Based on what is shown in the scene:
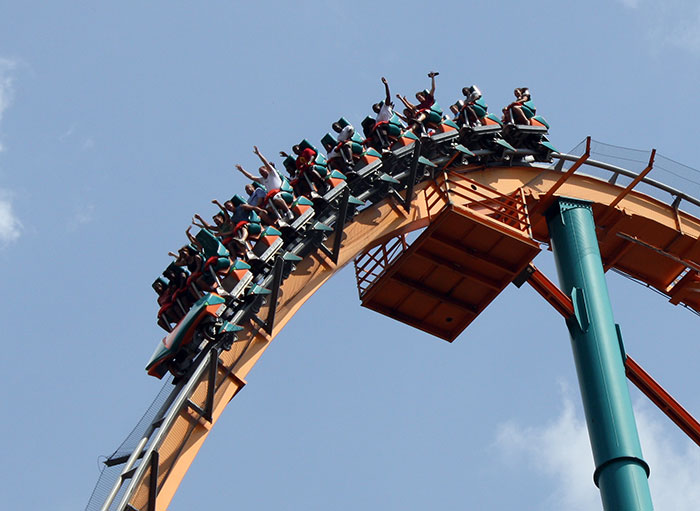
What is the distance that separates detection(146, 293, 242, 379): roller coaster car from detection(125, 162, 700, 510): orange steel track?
339 mm

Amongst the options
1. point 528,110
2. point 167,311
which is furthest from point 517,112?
point 167,311

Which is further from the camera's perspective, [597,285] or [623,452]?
[597,285]

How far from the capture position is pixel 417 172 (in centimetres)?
1866

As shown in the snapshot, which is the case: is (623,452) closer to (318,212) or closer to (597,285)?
(597,285)

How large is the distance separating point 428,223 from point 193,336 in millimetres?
4045

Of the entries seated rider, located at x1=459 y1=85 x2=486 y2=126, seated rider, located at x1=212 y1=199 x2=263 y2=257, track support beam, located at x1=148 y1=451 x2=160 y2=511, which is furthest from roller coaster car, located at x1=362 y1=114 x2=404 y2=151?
track support beam, located at x1=148 y1=451 x2=160 y2=511

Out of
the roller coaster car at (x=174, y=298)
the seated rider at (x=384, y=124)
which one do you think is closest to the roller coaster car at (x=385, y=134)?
the seated rider at (x=384, y=124)

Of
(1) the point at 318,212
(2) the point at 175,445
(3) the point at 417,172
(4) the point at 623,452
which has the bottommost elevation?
(2) the point at 175,445

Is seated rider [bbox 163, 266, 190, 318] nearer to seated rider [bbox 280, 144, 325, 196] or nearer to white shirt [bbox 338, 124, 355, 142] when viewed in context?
seated rider [bbox 280, 144, 325, 196]

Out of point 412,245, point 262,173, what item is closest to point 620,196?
point 412,245

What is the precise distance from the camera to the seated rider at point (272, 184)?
17.5m

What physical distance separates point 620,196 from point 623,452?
4.65 meters

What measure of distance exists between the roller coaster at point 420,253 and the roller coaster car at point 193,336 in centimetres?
2

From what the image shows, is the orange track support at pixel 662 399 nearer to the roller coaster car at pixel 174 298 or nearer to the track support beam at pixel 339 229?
the track support beam at pixel 339 229
